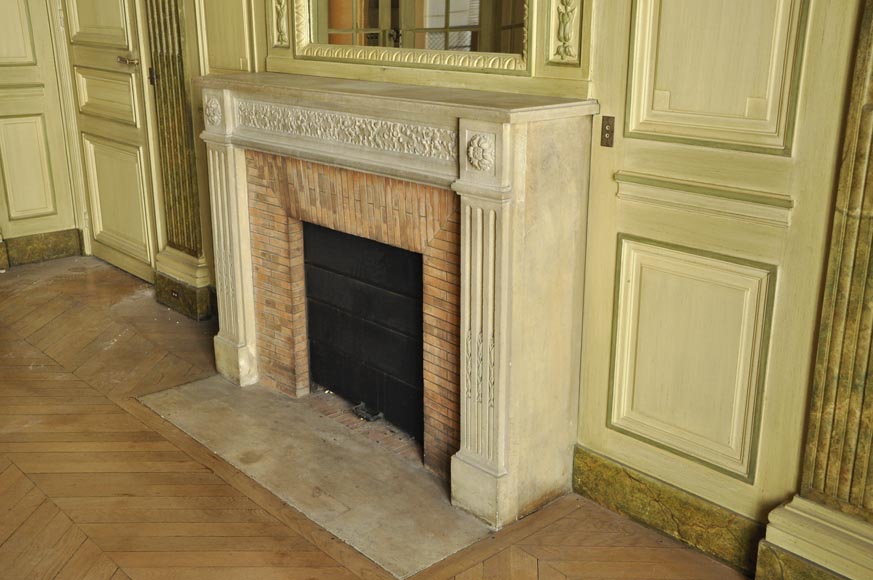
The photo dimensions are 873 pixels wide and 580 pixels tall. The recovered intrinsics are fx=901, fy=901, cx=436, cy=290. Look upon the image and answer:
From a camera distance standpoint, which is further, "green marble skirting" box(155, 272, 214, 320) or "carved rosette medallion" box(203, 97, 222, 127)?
"green marble skirting" box(155, 272, 214, 320)

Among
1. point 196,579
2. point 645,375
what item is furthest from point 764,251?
point 196,579

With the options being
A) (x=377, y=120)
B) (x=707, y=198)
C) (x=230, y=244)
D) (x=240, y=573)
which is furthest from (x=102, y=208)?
(x=707, y=198)

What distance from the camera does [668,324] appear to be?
10.0 ft

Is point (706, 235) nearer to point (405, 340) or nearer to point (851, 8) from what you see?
point (851, 8)

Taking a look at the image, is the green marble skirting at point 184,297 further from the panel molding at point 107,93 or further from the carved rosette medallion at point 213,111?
the carved rosette medallion at point 213,111

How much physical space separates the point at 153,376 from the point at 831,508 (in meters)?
3.22

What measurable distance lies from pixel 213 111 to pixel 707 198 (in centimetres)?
237

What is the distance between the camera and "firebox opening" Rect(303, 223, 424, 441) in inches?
146

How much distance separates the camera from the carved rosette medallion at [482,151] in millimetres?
2947

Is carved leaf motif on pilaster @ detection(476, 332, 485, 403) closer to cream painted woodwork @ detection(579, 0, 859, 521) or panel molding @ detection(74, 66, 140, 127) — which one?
cream painted woodwork @ detection(579, 0, 859, 521)

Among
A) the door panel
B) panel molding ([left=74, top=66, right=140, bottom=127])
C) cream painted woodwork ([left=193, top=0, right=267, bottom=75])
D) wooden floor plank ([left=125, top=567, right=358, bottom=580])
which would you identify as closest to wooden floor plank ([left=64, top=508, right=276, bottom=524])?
wooden floor plank ([left=125, top=567, right=358, bottom=580])

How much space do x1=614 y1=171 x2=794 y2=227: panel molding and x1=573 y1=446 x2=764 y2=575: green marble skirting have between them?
983 millimetres

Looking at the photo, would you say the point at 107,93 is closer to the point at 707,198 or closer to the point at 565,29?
the point at 565,29

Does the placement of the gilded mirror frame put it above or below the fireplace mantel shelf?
above
